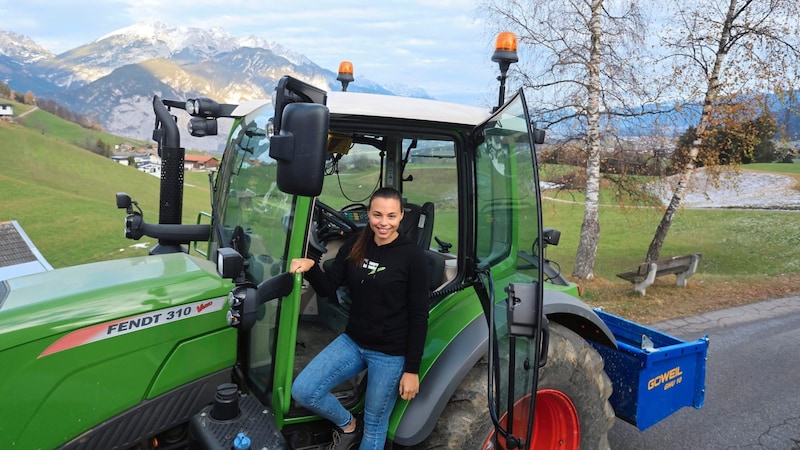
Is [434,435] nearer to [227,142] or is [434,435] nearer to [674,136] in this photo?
[227,142]

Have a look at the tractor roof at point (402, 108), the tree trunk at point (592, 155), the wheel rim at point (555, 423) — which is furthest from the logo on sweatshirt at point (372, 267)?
the tree trunk at point (592, 155)

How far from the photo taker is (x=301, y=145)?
1.83m

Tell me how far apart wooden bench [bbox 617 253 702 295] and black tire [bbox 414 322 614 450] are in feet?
20.7

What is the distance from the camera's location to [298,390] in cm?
238

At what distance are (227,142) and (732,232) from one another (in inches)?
853

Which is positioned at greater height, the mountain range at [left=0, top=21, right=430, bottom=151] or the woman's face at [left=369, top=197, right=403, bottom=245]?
the mountain range at [left=0, top=21, right=430, bottom=151]

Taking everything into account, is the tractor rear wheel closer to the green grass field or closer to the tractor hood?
the green grass field

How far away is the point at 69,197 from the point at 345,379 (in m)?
21.2

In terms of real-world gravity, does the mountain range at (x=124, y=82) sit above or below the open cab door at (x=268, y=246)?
above

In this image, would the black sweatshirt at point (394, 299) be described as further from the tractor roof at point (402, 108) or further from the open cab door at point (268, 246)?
the tractor roof at point (402, 108)

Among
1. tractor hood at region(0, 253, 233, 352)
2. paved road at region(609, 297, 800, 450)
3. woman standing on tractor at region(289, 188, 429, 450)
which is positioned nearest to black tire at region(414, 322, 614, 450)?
woman standing on tractor at region(289, 188, 429, 450)

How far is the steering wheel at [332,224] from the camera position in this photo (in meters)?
3.69

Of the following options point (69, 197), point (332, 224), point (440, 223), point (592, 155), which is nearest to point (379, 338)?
point (440, 223)

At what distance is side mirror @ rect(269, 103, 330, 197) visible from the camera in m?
1.83
